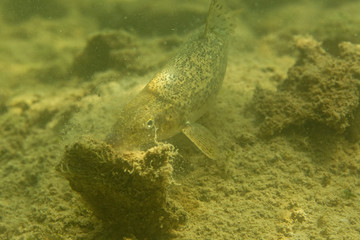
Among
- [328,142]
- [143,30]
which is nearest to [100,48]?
[143,30]

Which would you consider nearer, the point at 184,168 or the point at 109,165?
the point at 109,165

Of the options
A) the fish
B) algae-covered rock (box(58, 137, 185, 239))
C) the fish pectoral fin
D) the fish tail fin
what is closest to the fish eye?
the fish

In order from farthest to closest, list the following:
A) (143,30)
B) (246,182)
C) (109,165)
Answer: (143,30), (246,182), (109,165)

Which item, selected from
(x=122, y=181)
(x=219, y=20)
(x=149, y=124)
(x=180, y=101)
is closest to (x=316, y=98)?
(x=180, y=101)

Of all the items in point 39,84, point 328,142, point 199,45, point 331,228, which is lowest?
point 331,228

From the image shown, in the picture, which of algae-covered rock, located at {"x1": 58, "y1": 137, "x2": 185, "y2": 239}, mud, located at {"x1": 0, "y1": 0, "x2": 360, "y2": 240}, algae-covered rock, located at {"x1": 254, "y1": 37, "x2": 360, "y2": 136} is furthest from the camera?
algae-covered rock, located at {"x1": 254, "y1": 37, "x2": 360, "y2": 136}

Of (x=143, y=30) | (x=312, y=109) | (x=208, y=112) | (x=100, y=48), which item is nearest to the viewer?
(x=312, y=109)

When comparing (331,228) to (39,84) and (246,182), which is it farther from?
(39,84)

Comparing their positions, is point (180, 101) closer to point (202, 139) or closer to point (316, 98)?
point (202, 139)

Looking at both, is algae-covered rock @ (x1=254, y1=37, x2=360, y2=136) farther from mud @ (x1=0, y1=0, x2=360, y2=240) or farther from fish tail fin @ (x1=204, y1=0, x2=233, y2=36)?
fish tail fin @ (x1=204, y1=0, x2=233, y2=36)
